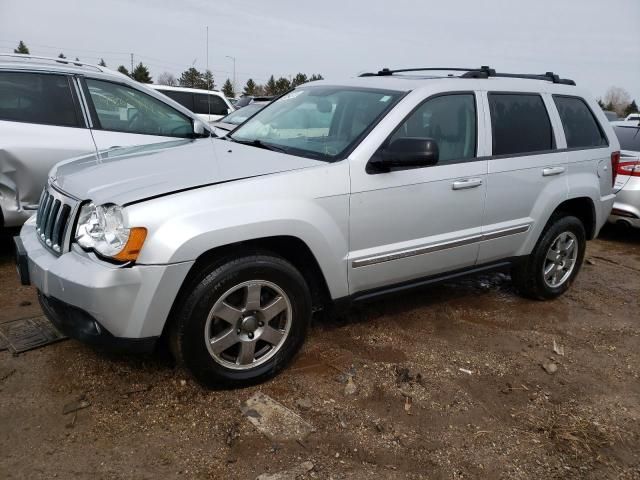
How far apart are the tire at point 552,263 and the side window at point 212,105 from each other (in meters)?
10.00

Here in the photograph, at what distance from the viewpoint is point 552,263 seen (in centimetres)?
464

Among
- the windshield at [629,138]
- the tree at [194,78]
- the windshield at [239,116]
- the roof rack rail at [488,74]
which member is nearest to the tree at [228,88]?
the tree at [194,78]

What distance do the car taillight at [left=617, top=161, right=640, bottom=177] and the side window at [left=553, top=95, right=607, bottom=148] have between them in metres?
2.18

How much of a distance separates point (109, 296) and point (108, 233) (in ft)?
0.99

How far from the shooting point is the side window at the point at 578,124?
4.45m

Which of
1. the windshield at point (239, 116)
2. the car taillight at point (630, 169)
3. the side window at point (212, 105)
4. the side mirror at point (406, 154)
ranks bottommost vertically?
the car taillight at point (630, 169)

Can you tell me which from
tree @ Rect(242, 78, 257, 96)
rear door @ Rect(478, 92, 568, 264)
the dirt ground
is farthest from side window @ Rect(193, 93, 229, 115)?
tree @ Rect(242, 78, 257, 96)

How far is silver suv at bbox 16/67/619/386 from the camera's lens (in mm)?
2602

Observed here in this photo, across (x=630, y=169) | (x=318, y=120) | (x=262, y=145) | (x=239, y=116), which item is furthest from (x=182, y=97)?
(x=262, y=145)

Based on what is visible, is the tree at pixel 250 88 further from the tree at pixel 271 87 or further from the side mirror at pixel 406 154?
the side mirror at pixel 406 154

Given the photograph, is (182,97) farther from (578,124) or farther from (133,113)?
(578,124)

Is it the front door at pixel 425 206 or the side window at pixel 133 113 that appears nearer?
the front door at pixel 425 206

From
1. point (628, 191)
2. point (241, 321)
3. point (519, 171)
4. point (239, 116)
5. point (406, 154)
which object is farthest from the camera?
point (239, 116)

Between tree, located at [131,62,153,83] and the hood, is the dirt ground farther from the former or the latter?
tree, located at [131,62,153,83]
